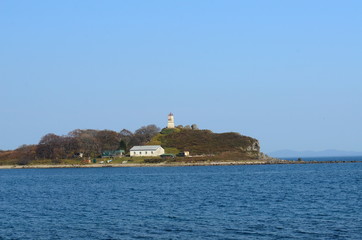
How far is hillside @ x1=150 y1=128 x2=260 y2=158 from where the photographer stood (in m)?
158

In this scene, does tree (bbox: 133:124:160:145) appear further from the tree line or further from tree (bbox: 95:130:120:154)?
tree (bbox: 95:130:120:154)

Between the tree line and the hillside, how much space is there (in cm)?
1032

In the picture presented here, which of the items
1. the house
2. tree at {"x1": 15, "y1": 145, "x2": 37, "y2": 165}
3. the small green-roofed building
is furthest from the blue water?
tree at {"x1": 15, "y1": 145, "x2": 37, "y2": 165}

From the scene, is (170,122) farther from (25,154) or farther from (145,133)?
(25,154)

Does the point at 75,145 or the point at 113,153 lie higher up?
the point at 75,145

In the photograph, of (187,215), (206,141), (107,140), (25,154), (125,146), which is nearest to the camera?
(187,215)

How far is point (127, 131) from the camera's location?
A: 190375 mm

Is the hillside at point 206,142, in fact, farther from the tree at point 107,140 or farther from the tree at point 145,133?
the tree at point 107,140

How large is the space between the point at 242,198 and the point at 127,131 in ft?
468

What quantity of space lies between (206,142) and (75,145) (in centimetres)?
4427

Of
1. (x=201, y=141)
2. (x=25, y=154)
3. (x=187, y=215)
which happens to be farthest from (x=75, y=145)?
(x=187, y=215)

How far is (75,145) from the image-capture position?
15512cm

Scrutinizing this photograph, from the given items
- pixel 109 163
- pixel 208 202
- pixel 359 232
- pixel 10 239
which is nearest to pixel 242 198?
pixel 208 202

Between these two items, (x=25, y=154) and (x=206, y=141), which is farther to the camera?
(x=206, y=141)
